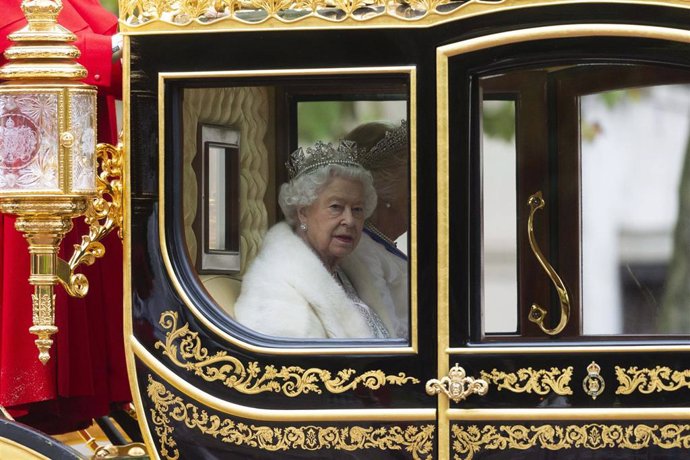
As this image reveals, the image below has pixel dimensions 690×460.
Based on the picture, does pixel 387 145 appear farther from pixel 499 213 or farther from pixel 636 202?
pixel 636 202

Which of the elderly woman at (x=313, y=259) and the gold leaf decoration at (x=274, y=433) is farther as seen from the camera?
the elderly woman at (x=313, y=259)

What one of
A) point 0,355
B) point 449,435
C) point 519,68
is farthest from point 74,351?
point 519,68

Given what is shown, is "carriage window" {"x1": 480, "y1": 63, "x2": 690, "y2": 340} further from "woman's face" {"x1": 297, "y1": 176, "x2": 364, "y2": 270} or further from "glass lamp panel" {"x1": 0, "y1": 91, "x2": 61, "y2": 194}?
"glass lamp panel" {"x1": 0, "y1": 91, "x2": 61, "y2": 194}

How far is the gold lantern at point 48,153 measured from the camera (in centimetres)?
376

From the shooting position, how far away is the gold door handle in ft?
11.9

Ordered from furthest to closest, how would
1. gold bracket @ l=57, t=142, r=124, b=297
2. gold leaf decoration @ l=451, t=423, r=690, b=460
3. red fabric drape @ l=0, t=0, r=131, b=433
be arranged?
red fabric drape @ l=0, t=0, r=131, b=433 → gold bracket @ l=57, t=142, r=124, b=297 → gold leaf decoration @ l=451, t=423, r=690, b=460

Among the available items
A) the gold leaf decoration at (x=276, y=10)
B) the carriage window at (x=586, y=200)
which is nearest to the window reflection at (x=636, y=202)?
the carriage window at (x=586, y=200)

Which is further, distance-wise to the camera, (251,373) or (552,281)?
(552,281)

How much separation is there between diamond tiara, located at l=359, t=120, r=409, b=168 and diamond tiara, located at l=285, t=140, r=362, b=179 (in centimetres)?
2

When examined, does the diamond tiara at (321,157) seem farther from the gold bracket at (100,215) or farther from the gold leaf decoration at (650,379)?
the gold leaf decoration at (650,379)

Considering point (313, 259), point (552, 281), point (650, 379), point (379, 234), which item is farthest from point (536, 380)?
point (313, 259)

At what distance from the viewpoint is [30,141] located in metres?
3.76

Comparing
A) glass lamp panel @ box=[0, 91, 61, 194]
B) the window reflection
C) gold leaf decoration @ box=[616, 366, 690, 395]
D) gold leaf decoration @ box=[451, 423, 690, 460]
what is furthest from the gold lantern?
gold leaf decoration @ box=[616, 366, 690, 395]

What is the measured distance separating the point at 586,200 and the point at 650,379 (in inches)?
18.7
